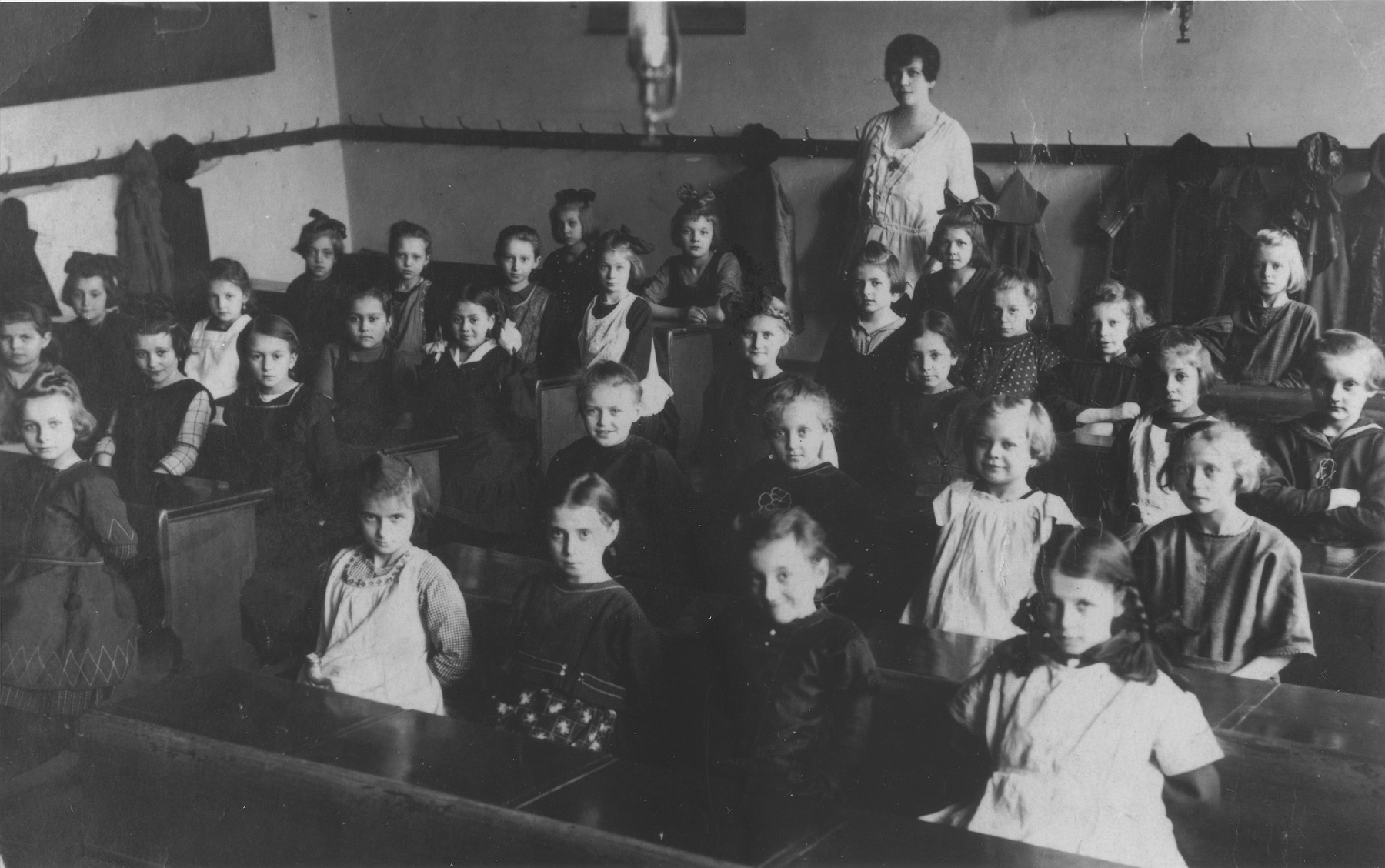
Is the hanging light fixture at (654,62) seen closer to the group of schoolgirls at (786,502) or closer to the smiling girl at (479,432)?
A: the group of schoolgirls at (786,502)

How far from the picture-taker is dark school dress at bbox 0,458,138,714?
3525 mm

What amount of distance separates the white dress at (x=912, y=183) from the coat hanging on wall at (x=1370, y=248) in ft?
4.11

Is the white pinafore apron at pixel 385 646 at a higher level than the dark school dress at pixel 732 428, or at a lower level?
lower

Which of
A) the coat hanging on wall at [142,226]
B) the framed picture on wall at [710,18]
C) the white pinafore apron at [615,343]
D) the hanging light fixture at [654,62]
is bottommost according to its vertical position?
the white pinafore apron at [615,343]

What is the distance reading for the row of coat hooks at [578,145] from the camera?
4703 millimetres

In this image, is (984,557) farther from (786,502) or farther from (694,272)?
(694,272)

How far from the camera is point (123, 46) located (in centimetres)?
467

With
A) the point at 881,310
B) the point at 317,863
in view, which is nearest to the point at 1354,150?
the point at 881,310

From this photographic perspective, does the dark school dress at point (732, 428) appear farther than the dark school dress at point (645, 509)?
Yes

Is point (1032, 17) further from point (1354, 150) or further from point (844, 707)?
point (844, 707)

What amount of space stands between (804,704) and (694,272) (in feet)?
6.66

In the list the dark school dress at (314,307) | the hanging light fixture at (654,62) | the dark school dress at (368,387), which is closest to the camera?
the hanging light fixture at (654,62)

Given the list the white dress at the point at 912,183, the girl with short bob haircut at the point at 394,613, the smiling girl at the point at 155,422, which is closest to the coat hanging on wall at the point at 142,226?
the smiling girl at the point at 155,422

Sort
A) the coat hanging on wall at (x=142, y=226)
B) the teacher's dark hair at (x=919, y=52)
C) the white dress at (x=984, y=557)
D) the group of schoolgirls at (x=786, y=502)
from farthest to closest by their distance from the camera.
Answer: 1. the coat hanging on wall at (x=142, y=226)
2. the teacher's dark hair at (x=919, y=52)
3. the white dress at (x=984, y=557)
4. the group of schoolgirls at (x=786, y=502)
